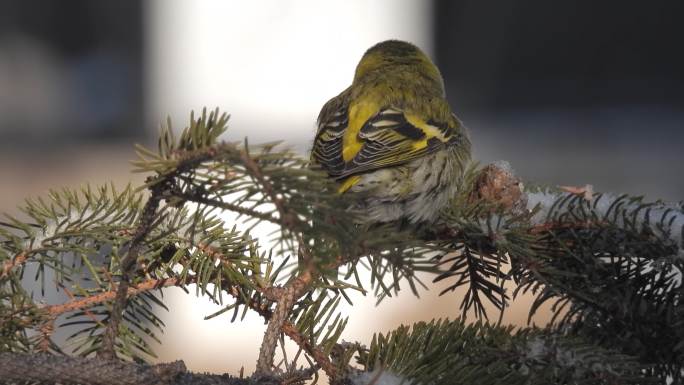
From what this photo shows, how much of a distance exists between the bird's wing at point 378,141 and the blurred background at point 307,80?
2242 mm

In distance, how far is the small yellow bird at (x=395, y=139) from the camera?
1.80 m

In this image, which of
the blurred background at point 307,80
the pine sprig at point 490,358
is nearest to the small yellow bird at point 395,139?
the pine sprig at point 490,358

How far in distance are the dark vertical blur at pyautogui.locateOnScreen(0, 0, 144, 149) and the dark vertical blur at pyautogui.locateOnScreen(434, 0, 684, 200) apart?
6.31 feet

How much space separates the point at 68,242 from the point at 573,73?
4.73m

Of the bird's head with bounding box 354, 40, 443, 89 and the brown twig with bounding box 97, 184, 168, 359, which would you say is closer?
the brown twig with bounding box 97, 184, 168, 359

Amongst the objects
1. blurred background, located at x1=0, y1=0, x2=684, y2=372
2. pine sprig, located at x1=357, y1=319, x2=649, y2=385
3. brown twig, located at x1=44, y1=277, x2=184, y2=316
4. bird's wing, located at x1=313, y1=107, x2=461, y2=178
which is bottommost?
pine sprig, located at x1=357, y1=319, x2=649, y2=385

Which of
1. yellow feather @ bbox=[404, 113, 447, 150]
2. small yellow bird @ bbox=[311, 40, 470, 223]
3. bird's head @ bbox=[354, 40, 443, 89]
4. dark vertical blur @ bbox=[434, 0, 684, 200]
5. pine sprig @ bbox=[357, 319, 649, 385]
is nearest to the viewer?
pine sprig @ bbox=[357, 319, 649, 385]

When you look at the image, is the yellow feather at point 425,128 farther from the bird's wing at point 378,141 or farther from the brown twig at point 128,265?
the brown twig at point 128,265

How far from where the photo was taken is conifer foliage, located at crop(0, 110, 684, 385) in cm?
92

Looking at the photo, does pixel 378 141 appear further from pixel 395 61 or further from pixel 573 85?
pixel 573 85

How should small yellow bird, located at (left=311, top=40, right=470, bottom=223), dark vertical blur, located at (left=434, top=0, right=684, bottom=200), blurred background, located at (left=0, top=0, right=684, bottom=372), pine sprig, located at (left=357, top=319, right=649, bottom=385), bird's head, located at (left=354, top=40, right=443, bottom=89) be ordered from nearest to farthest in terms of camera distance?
1. pine sprig, located at (left=357, top=319, right=649, bottom=385)
2. small yellow bird, located at (left=311, top=40, right=470, bottom=223)
3. bird's head, located at (left=354, top=40, right=443, bottom=89)
4. blurred background, located at (left=0, top=0, right=684, bottom=372)
5. dark vertical blur, located at (left=434, top=0, right=684, bottom=200)

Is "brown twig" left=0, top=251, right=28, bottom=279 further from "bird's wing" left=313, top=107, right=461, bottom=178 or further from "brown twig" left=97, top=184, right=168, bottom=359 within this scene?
"bird's wing" left=313, top=107, right=461, bottom=178

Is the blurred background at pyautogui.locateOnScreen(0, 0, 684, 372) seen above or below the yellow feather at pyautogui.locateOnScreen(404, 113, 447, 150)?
above

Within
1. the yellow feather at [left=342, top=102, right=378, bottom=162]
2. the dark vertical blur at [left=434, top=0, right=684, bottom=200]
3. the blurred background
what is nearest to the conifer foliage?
the yellow feather at [left=342, top=102, right=378, bottom=162]
